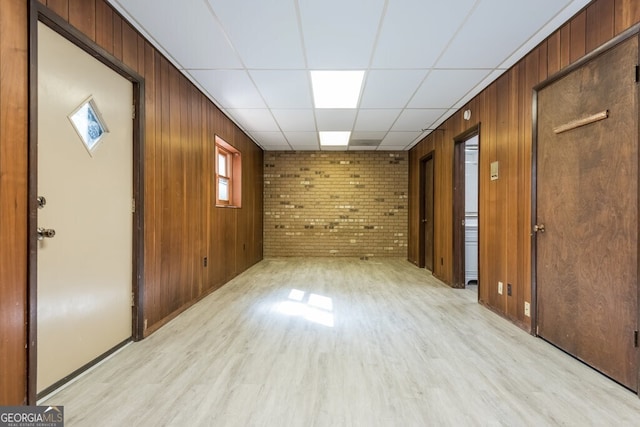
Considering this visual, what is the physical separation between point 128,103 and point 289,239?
211 inches

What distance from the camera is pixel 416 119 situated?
4.89 meters

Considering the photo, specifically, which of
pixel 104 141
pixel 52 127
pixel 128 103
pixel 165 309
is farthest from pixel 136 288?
pixel 128 103

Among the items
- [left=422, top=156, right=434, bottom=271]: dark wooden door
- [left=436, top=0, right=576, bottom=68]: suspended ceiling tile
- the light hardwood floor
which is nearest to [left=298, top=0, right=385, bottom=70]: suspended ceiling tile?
[left=436, top=0, right=576, bottom=68]: suspended ceiling tile

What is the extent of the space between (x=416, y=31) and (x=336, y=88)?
132cm

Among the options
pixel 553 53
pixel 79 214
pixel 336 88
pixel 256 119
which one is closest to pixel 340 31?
pixel 336 88

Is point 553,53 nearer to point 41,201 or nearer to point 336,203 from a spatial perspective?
point 41,201

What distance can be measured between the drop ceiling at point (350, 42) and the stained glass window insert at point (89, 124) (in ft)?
2.72

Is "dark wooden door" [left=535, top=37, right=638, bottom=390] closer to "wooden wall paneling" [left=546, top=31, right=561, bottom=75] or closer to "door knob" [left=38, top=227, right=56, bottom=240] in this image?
"wooden wall paneling" [left=546, top=31, right=561, bottom=75]

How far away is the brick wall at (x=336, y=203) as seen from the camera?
7523 mm

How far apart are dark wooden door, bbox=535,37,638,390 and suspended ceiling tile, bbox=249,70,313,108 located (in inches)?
96.1

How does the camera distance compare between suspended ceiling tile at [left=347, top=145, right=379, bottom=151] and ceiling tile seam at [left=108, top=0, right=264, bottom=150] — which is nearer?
ceiling tile seam at [left=108, top=0, right=264, bottom=150]

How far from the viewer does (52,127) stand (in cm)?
182

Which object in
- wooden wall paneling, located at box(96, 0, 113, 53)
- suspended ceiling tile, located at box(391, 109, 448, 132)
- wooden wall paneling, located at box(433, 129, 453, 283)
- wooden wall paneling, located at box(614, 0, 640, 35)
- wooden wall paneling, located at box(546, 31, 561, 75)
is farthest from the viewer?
wooden wall paneling, located at box(433, 129, 453, 283)

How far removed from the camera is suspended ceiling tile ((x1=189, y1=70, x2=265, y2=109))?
10.9 feet
